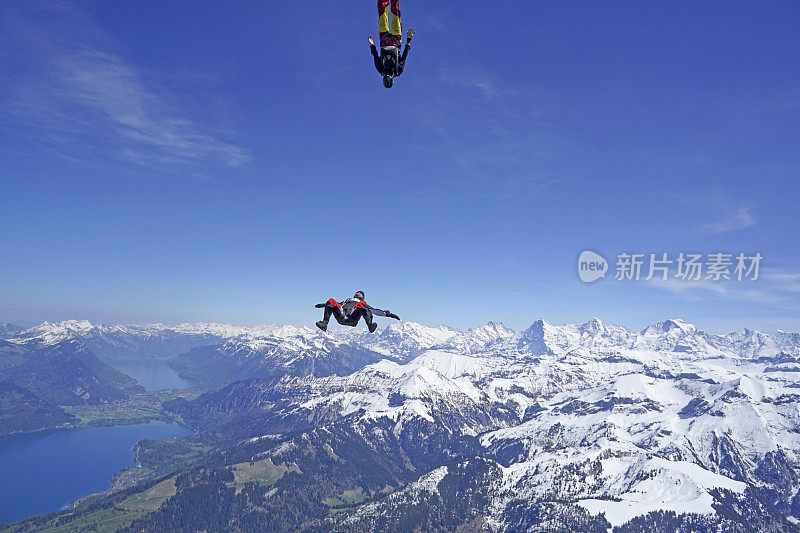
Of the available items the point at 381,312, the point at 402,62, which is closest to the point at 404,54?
the point at 402,62

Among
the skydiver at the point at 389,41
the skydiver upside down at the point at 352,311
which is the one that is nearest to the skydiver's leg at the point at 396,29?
the skydiver at the point at 389,41

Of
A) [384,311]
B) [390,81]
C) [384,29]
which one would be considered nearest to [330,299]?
[384,311]

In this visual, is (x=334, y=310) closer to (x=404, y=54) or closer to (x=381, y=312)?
(x=381, y=312)

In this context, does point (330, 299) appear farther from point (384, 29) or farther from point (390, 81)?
point (384, 29)

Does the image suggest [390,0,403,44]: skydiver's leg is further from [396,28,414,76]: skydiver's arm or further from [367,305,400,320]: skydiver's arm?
[367,305,400,320]: skydiver's arm

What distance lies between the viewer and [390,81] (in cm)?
1379

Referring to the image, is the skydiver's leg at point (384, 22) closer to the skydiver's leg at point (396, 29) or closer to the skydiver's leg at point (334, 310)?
the skydiver's leg at point (396, 29)

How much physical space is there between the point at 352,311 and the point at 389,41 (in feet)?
29.2

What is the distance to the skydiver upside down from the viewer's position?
13469 mm

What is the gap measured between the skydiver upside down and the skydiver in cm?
781

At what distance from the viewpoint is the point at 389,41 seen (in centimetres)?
1299

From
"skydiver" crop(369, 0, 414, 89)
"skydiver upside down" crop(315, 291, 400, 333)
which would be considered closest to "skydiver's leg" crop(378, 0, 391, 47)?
"skydiver" crop(369, 0, 414, 89)

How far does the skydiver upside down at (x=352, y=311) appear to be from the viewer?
44.2 feet

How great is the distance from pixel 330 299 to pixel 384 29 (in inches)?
355
